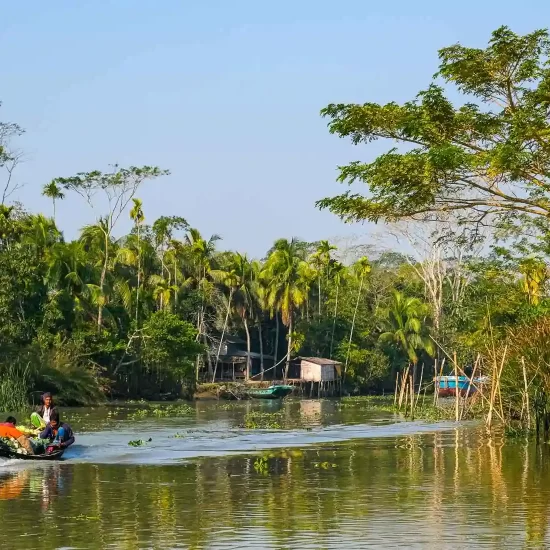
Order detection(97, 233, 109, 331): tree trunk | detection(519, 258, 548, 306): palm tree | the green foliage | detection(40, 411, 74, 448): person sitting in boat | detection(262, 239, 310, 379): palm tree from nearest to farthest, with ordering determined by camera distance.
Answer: detection(40, 411, 74, 448): person sitting in boat
detection(519, 258, 548, 306): palm tree
detection(97, 233, 109, 331): tree trunk
the green foliage
detection(262, 239, 310, 379): palm tree

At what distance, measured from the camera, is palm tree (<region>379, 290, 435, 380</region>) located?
73500mm

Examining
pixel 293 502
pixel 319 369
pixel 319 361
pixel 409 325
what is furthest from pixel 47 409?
pixel 409 325

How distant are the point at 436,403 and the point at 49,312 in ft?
69.7

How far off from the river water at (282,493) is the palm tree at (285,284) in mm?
A: 40364

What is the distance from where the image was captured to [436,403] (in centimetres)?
4381

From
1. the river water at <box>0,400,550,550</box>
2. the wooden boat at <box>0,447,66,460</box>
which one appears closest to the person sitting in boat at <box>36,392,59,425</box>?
the river water at <box>0,400,550,550</box>

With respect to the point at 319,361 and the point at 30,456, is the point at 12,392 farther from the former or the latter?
the point at 319,361

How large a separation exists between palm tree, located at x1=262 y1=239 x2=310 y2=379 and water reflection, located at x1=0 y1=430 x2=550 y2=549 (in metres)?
47.0

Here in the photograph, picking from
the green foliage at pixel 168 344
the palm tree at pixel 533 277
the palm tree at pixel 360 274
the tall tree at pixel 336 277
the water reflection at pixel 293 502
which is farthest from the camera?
the tall tree at pixel 336 277

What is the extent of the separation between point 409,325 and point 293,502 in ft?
192

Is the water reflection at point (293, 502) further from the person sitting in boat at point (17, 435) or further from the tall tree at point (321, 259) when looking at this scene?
the tall tree at point (321, 259)

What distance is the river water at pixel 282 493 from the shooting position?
13.1 meters

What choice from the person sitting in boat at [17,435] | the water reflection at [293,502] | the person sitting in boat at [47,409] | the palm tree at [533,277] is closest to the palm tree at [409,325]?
the palm tree at [533,277]

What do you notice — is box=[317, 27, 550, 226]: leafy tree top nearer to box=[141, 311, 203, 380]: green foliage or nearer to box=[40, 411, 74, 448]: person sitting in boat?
box=[40, 411, 74, 448]: person sitting in boat
